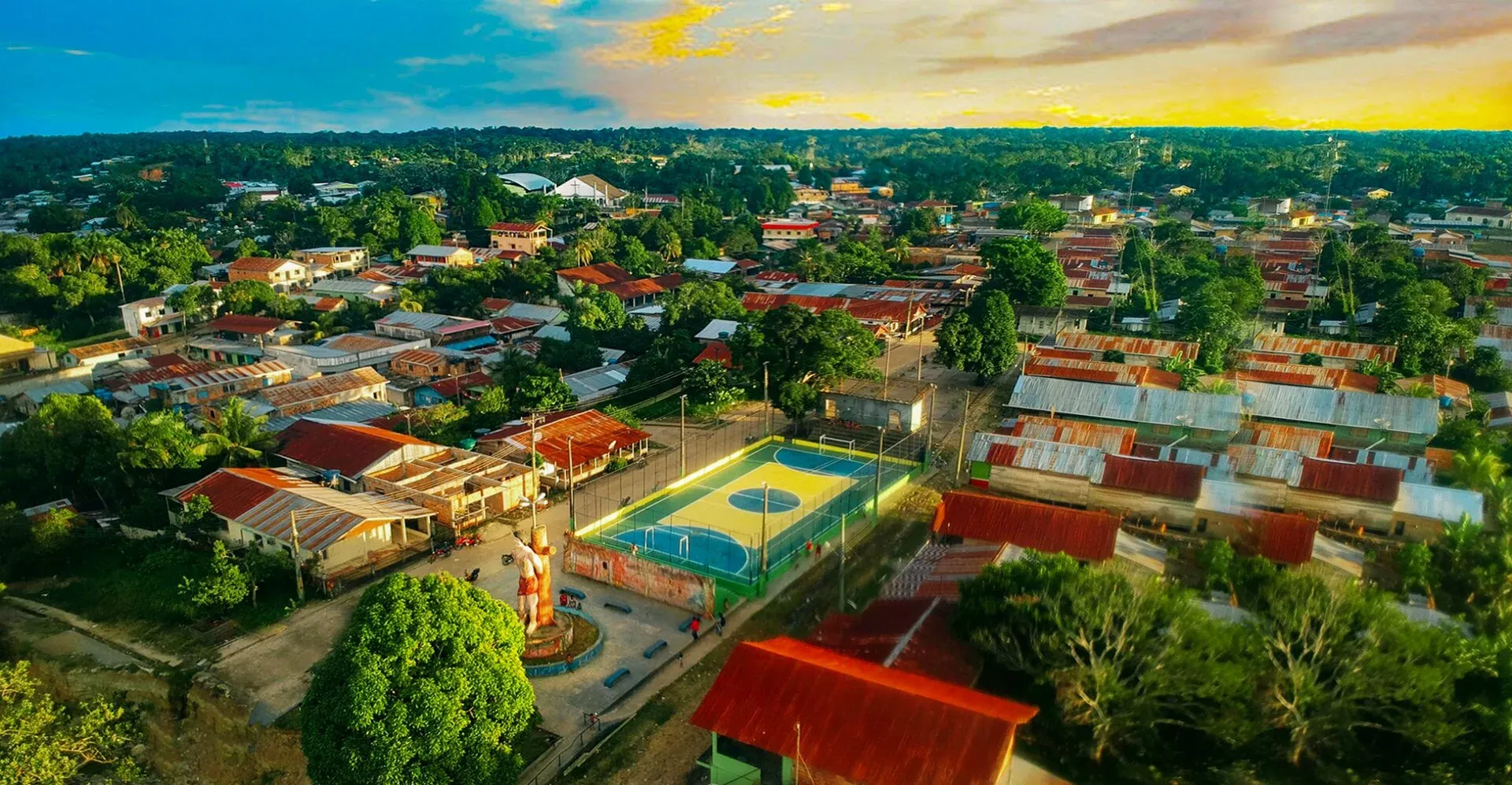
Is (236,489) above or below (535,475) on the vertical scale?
above

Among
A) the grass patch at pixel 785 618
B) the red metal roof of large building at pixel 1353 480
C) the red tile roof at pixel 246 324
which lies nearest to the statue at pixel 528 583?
the grass patch at pixel 785 618

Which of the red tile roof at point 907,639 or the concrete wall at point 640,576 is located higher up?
the red tile roof at point 907,639

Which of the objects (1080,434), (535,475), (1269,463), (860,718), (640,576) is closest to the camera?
(860,718)

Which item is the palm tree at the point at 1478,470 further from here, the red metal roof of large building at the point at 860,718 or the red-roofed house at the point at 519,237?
the red-roofed house at the point at 519,237

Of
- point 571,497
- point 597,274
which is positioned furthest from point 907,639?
point 597,274

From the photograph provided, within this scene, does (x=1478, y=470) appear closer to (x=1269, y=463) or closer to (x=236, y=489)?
(x=1269, y=463)

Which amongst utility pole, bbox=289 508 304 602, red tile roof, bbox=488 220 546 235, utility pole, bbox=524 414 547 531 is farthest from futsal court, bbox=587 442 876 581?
red tile roof, bbox=488 220 546 235

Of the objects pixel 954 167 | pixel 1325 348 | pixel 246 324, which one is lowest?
pixel 246 324

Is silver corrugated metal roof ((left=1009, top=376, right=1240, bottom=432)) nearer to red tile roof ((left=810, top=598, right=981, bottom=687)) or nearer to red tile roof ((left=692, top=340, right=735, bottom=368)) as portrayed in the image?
red tile roof ((left=692, top=340, right=735, bottom=368))
